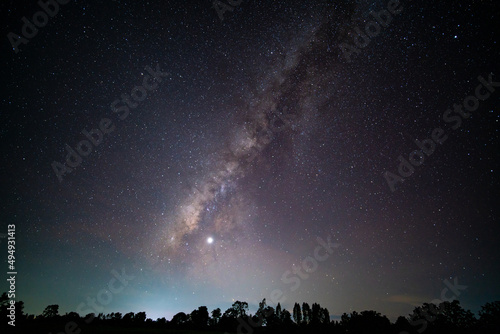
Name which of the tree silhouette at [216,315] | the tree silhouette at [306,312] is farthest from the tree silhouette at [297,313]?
the tree silhouette at [216,315]

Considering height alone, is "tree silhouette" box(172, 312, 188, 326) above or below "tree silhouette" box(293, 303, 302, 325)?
above

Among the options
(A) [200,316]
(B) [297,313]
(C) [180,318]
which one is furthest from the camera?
(B) [297,313]

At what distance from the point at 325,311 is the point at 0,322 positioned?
115044 mm

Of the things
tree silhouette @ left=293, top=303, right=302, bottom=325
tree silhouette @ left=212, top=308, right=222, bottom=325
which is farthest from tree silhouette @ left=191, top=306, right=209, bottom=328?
tree silhouette @ left=293, top=303, right=302, bottom=325

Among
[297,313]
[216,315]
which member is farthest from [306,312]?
[216,315]

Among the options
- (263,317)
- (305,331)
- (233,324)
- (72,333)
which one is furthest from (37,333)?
(263,317)

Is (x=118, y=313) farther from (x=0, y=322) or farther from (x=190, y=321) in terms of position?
(x=0, y=322)

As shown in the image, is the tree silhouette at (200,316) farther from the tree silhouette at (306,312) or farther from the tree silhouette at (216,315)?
the tree silhouette at (306,312)

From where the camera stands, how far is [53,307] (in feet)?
327

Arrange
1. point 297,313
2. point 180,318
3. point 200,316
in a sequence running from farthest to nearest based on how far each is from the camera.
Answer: point 297,313 → point 180,318 → point 200,316

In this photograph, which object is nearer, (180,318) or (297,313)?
(180,318)

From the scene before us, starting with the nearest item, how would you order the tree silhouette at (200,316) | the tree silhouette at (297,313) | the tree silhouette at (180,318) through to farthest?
the tree silhouette at (200,316) → the tree silhouette at (180,318) → the tree silhouette at (297,313)

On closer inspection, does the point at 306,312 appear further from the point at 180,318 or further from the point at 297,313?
the point at 180,318

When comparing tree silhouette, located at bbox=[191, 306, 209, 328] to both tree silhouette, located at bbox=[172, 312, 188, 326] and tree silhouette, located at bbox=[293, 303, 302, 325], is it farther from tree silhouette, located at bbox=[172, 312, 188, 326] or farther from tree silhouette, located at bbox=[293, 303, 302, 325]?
tree silhouette, located at bbox=[293, 303, 302, 325]
